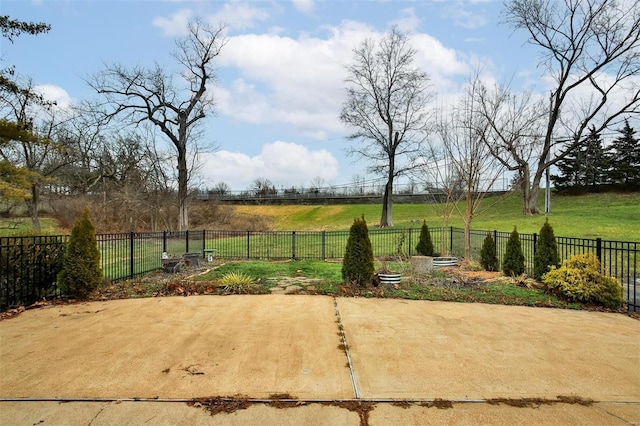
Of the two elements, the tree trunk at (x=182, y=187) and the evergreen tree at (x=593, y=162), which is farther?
the evergreen tree at (x=593, y=162)

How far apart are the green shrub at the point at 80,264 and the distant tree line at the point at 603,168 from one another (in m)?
30.6

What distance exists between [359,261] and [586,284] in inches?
157

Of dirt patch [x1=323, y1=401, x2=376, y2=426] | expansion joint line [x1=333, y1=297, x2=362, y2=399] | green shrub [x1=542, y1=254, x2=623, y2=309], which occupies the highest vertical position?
green shrub [x1=542, y1=254, x2=623, y2=309]

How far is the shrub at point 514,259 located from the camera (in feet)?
27.8

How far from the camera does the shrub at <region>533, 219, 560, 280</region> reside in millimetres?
7320

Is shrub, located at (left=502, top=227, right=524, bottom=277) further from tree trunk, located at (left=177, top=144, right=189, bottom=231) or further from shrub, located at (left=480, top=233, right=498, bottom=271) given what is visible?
tree trunk, located at (left=177, top=144, right=189, bottom=231)

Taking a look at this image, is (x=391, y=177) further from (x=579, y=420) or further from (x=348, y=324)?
(x=579, y=420)

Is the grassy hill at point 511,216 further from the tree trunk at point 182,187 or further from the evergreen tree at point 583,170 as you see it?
the tree trunk at point 182,187

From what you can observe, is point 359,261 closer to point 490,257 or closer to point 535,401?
point 535,401

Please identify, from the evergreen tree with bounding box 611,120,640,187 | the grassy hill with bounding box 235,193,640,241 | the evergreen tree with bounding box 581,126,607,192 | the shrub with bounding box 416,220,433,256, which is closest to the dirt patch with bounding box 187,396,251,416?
the shrub with bounding box 416,220,433,256

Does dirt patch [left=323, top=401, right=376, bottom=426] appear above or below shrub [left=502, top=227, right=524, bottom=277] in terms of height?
below

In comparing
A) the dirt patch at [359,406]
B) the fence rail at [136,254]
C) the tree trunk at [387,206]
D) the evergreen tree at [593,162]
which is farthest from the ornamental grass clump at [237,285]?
the evergreen tree at [593,162]

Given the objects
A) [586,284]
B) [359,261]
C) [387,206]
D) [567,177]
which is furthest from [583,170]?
[359,261]

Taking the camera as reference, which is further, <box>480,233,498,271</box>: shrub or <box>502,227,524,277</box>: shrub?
<box>480,233,498,271</box>: shrub
